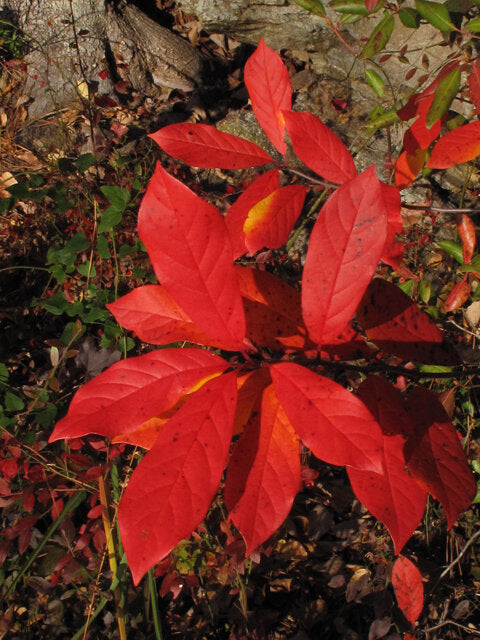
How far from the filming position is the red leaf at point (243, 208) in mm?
1007

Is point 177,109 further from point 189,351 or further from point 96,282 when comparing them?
point 189,351

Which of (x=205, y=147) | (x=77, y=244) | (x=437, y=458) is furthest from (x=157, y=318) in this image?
(x=77, y=244)

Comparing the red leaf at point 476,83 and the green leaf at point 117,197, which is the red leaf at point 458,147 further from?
the green leaf at point 117,197

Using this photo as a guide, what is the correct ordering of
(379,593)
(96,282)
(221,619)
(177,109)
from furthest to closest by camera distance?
(177,109) → (96,282) → (221,619) → (379,593)

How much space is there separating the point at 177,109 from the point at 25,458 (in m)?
2.06

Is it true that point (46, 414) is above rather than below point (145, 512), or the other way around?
below

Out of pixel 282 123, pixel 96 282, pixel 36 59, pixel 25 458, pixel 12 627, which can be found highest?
pixel 36 59

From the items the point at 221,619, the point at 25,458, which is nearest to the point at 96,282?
the point at 25,458

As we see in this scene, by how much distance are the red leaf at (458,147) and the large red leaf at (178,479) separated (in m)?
0.68

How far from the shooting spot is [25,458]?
145 cm

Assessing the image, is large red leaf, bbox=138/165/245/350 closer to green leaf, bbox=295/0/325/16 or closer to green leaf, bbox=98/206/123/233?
green leaf, bbox=295/0/325/16

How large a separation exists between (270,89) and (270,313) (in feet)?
1.75

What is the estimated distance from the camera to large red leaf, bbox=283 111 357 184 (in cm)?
98

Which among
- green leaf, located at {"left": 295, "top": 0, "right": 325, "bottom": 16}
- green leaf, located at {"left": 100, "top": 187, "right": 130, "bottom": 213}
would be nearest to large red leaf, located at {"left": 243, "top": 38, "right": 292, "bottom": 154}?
green leaf, located at {"left": 295, "top": 0, "right": 325, "bottom": 16}
